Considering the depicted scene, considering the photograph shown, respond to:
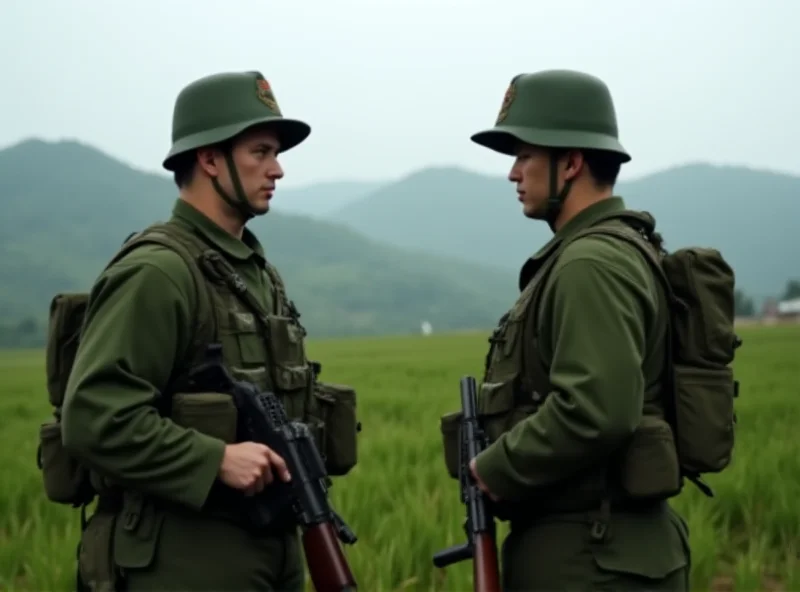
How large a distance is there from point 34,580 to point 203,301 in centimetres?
263

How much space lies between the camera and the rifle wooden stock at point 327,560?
2.93 metres

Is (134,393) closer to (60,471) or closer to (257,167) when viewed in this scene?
(60,471)

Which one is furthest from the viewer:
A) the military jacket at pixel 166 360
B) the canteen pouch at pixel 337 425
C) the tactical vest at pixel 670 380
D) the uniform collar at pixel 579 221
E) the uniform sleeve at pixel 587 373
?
the canteen pouch at pixel 337 425

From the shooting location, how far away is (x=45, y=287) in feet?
588

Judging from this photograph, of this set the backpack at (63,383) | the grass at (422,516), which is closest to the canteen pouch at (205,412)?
the backpack at (63,383)

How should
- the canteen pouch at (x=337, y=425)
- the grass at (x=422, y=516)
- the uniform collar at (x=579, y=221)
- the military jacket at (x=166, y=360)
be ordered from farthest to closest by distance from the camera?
the grass at (x=422, y=516), the canteen pouch at (x=337, y=425), the uniform collar at (x=579, y=221), the military jacket at (x=166, y=360)

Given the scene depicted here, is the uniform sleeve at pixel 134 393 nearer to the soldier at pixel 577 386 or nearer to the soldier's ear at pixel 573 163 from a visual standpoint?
Answer: the soldier at pixel 577 386

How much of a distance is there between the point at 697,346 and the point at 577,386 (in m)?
0.48

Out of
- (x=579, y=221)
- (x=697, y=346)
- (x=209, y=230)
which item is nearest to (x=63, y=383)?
(x=209, y=230)

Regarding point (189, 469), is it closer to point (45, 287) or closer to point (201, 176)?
point (201, 176)

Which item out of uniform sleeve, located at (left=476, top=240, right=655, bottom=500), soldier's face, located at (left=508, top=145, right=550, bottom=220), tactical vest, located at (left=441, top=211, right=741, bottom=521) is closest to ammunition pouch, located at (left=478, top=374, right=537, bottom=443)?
tactical vest, located at (left=441, top=211, right=741, bottom=521)

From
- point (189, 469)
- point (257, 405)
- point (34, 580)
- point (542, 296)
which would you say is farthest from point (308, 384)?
point (34, 580)

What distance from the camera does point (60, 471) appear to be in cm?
310

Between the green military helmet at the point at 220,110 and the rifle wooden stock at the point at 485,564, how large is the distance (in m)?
1.45
